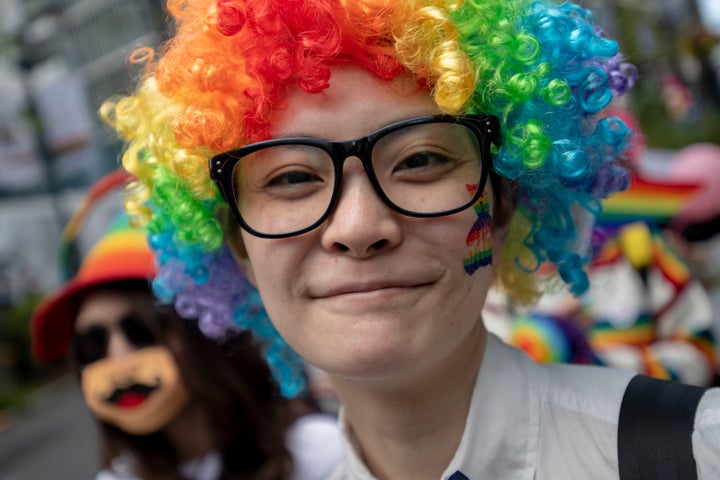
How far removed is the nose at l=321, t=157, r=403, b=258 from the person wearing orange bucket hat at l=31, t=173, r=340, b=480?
47.7 inches

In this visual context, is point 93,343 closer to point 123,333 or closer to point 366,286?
point 123,333

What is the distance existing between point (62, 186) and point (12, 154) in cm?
116

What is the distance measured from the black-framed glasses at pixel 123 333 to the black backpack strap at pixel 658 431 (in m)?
1.63

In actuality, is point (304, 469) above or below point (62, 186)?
above

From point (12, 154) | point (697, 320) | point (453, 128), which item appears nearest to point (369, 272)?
point (453, 128)

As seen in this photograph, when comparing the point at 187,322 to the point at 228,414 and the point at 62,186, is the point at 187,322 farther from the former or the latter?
the point at 62,186

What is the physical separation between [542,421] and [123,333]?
1539mm

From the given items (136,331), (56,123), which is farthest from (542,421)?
(56,123)

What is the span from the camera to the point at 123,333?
2.44m

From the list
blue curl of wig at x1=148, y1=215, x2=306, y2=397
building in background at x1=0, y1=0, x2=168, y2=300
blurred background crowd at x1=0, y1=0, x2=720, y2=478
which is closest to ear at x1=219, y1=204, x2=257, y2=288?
blue curl of wig at x1=148, y1=215, x2=306, y2=397

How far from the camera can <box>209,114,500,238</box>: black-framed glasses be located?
1320mm

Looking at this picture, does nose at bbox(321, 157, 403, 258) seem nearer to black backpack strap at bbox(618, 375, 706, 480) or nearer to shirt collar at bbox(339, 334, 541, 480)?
shirt collar at bbox(339, 334, 541, 480)

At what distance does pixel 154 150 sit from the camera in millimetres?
1628

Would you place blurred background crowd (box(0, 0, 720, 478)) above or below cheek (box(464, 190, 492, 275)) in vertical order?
below
